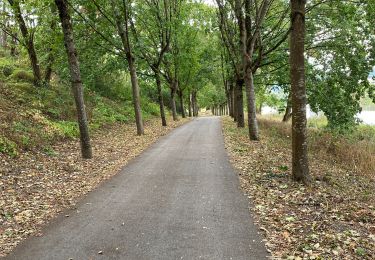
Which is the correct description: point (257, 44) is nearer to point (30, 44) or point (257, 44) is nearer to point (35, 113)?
point (35, 113)

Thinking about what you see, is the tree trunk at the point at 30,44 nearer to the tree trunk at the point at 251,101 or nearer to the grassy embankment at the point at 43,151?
the grassy embankment at the point at 43,151

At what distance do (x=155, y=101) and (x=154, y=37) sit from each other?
51.3ft

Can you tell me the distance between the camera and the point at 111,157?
13.3 meters

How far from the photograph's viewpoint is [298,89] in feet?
27.3

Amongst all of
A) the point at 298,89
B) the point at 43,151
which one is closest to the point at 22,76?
the point at 43,151

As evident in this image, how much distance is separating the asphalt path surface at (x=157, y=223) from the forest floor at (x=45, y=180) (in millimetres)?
389

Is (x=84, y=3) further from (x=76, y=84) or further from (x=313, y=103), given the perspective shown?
(x=313, y=103)

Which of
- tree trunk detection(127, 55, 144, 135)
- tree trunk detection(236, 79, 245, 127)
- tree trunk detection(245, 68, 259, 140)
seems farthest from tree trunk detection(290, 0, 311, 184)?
tree trunk detection(236, 79, 245, 127)

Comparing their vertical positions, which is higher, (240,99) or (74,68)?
(74,68)

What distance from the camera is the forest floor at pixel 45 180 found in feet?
22.4

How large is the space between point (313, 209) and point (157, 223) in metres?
3.15

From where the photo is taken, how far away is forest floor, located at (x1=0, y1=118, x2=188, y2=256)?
6840 mm

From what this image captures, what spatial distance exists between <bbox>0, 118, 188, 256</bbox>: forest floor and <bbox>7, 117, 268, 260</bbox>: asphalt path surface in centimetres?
39

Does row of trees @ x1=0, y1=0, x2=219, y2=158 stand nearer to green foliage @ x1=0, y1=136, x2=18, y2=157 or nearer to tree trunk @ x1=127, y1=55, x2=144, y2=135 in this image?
tree trunk @ x1=127, y1=55, x2=144, y2=135
